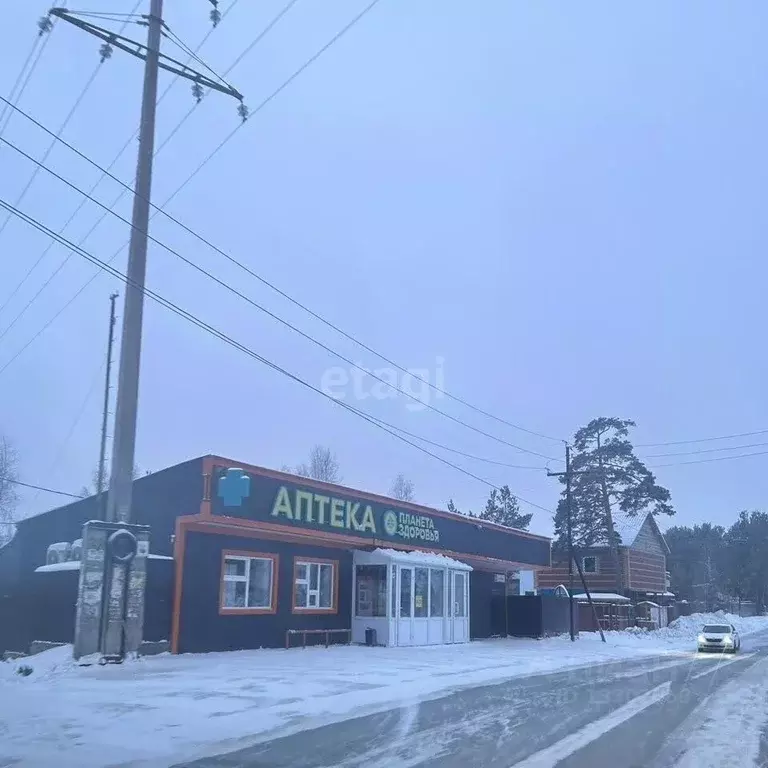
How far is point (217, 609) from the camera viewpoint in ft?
78.4

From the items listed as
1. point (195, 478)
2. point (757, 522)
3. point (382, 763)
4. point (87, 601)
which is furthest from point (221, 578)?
point (757, 522)

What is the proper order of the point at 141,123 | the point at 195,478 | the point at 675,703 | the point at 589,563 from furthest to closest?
the point at 589,563
the point at 195,478
the point at 141,123
the point at 675,703

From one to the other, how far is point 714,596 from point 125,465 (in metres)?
92.0

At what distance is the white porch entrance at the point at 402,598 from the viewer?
95.1 ft

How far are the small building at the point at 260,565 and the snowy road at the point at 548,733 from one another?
8953 millimetres

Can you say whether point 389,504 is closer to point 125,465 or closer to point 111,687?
point 125,465

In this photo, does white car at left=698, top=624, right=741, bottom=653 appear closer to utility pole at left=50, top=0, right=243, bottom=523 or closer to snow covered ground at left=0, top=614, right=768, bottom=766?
snow covered ground at left=0, top=614, right=768, bottom=766

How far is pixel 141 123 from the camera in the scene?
21609 millimetres

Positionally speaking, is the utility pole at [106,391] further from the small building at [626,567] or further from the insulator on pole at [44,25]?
the small building at [626,567]

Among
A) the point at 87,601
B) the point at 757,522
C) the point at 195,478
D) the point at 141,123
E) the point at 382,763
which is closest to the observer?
the point at 382,763

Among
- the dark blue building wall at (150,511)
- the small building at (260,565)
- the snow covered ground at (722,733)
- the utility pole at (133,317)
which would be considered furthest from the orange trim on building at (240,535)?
the snow covered ground at (722,733)

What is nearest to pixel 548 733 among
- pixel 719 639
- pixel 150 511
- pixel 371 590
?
pixel 150 511

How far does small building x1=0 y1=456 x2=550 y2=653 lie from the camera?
23000 mm

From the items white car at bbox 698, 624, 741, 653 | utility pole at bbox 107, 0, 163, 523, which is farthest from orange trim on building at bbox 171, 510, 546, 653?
white car at bbox 698, 624, 741, 653
